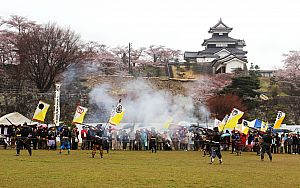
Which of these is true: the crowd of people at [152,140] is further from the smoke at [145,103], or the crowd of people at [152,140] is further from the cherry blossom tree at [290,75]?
the cherry blossom tree at [290,75]

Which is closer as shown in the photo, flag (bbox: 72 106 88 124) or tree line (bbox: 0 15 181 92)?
flag (bbox: 72 106 88 124)

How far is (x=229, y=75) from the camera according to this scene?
238 feet

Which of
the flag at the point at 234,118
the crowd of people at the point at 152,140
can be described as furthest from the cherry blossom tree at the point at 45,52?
the flag at the point at 234,118

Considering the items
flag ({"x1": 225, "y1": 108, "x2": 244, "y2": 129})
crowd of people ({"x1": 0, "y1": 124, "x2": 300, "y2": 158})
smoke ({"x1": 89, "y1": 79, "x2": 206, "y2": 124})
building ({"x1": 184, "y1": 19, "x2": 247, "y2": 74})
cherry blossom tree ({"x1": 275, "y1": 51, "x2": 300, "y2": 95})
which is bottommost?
crowd of people ({"x1": 0, "y1": 124, "x2": 300, "y2": 158})

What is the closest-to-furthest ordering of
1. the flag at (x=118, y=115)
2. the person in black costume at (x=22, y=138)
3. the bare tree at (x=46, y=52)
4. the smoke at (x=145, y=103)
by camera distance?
the person in black costume at (x=22, y=138) < the flag at (x=118, y=115) < the smoke at (x=145, y=103) < the bare tree at (x=46, y=52)

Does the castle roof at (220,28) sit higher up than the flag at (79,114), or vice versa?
the castle roof at (220,28)

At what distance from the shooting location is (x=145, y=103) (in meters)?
51.0

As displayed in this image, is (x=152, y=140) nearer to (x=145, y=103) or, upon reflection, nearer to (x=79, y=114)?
(x=79, y=114)

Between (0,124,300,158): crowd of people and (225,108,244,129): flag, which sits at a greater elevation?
(225,108,244,129): flag

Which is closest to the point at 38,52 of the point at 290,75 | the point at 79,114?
the point at 79,114

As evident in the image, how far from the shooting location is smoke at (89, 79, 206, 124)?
47.4 metres

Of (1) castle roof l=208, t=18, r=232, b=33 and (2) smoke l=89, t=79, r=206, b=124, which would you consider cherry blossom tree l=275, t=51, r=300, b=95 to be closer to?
(1) castle roof l=208, t=18, r=232, b=33

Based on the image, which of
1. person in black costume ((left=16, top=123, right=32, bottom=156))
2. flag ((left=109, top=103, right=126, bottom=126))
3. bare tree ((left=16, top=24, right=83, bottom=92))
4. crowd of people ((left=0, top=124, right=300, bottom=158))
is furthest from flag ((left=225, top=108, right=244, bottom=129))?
bare tree ((left=16, top=24, right=83, bottom=92))

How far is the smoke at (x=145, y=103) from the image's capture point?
47.4 meters
